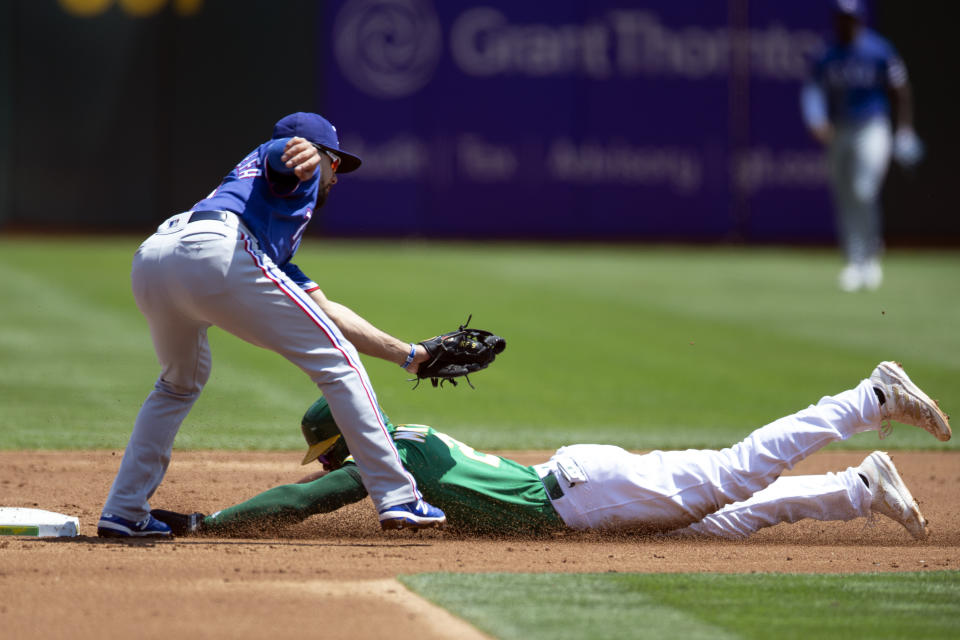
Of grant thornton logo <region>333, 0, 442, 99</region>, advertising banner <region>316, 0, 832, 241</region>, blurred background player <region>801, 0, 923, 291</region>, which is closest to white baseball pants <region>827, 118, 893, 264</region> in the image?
blurred background player <region>801, 0, 923, 291</region>

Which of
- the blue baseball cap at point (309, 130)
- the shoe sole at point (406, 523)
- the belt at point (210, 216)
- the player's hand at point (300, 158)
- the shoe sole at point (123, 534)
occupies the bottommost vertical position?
the shoe sole at point (123, 534)

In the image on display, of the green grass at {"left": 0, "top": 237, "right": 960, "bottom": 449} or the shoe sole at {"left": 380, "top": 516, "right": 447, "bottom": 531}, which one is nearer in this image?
the shoe sole at {"left": 380, "top": 516, "right": 447, "bottom": 531}

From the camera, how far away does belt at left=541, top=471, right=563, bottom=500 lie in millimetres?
5000

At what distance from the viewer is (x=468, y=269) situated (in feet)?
54.4

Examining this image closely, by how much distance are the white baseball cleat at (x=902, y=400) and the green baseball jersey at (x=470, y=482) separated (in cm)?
129

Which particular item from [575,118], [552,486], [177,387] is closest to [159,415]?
[177,387]

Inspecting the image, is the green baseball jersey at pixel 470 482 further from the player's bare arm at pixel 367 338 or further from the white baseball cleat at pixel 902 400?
the white baseball cleat at pixel 902 400

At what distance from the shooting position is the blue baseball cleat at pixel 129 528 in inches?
197

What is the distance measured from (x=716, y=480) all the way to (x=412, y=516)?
3.57ft

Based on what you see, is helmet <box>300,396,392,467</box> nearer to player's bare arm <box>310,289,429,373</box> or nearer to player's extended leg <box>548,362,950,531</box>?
player's bare arm <box>310,289,429,373</box>

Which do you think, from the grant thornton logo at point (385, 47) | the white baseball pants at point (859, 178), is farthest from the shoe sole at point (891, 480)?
the grant thornton logo at point (385, 47)

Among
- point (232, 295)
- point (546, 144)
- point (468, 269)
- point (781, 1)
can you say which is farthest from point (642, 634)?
point (781, 1)

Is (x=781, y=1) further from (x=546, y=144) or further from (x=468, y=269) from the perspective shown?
(x=468, y=269)

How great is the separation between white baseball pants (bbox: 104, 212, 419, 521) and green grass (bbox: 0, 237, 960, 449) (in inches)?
115
